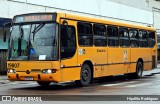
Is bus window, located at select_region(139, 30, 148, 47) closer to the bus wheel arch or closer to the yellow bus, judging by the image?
the yellow bus

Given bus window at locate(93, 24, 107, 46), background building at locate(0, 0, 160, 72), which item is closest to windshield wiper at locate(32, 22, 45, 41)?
bus window at locate(93, 24, 107, 46)

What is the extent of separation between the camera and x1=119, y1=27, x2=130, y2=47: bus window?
22438 mm

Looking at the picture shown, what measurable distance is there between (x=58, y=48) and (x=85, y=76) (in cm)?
267

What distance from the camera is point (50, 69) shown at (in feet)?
54.2

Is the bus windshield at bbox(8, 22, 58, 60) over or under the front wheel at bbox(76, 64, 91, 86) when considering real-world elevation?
over

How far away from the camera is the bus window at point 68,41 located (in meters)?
17.1

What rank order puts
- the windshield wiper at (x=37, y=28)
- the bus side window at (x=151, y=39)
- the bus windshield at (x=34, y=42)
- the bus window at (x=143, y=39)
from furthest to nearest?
1. the bus side window at (x=151, y=39)
2. the bus window at (x=143, y=39)
3. the windshield wiper at (x=37, y=28)
4. the bus windshield at (x=34, y=42)

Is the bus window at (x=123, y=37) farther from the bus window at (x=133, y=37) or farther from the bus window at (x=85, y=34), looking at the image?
the bus window at (x=85, y=34)

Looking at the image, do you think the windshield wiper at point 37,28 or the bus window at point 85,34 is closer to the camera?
the windshield wiper at point 37,28

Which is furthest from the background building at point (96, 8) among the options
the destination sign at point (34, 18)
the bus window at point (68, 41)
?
the bus window at point (68, 41)

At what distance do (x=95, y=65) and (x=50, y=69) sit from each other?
11.9ft

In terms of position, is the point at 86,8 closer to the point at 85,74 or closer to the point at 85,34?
the point at 85,34

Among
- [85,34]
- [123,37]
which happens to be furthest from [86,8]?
[85,34]

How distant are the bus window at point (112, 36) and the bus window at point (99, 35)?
1.52 feet
